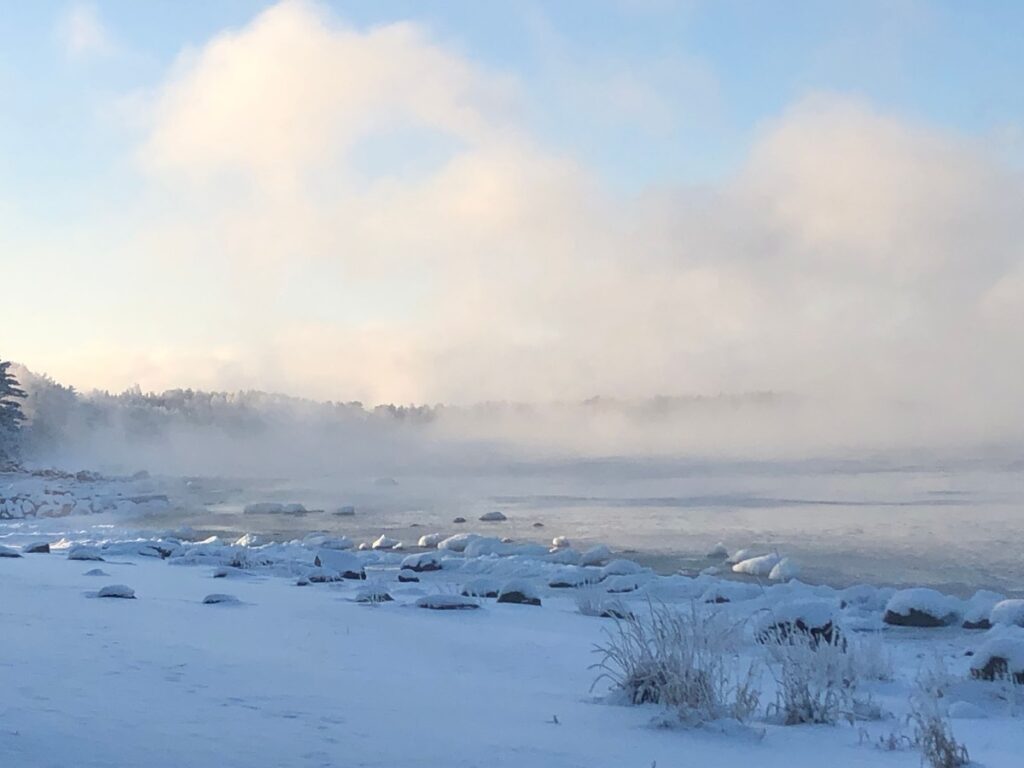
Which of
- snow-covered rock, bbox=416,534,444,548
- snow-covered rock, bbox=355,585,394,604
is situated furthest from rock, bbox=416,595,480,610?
snow-covered rock, bbox=416,534,444,548

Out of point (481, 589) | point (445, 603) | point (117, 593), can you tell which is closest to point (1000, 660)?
point (445, 603)

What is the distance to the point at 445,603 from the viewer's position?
39.5ft

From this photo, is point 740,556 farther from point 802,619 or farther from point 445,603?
point 802,619

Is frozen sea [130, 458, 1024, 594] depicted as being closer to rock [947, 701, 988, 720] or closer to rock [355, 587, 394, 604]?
rock [355, 587, 394, 604]

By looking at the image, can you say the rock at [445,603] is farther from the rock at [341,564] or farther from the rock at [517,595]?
the rock at [341,564]

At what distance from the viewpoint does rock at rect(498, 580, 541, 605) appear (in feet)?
42.9

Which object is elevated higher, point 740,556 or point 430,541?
point 740,556

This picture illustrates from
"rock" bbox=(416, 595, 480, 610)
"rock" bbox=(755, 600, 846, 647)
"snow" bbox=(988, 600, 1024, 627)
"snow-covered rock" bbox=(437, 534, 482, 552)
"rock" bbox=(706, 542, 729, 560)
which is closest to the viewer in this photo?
"rock" bbox=(755, 600, 846, 647)

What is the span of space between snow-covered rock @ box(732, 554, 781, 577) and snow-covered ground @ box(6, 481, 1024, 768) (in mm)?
3140

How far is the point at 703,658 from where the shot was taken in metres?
5.79

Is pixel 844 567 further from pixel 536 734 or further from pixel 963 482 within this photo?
pixel 963 482

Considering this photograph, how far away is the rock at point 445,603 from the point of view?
12.0 metres

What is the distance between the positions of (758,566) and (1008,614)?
20.3ft

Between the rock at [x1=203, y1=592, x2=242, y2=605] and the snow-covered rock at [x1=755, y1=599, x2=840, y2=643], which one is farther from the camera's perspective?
the rock at [x1=203, y1=592, x2=242, y2=605]
